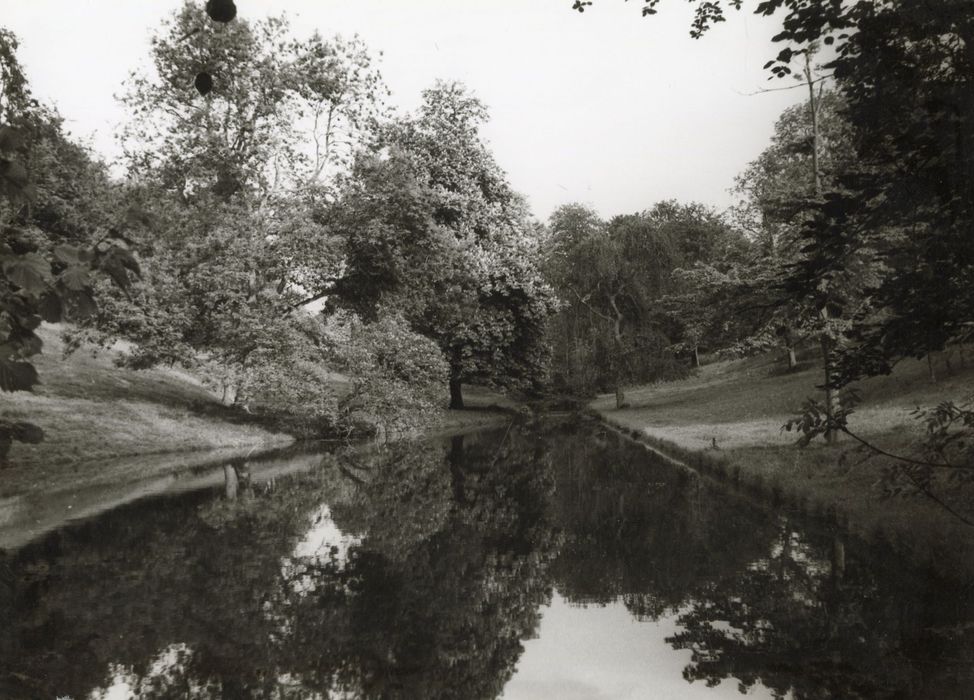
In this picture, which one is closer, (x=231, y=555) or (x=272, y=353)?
(x=231, y=555)

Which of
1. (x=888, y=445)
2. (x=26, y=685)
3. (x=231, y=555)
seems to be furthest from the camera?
(x=888, y=445)

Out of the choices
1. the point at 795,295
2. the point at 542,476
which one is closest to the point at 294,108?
the point at 542,476

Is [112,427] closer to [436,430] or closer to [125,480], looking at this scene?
[125,480]

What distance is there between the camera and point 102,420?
21.0m

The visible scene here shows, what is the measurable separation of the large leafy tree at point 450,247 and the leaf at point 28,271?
23.3 meters

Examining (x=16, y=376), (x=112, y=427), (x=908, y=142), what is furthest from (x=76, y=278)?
(x=112, y=427)

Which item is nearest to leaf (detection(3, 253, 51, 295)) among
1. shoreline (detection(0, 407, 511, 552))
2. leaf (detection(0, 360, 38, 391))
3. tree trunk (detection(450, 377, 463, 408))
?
leaf (detection(0, 360, 38, 391))

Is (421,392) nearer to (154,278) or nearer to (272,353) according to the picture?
(272,353)

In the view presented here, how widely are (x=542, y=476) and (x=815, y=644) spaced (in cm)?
1126

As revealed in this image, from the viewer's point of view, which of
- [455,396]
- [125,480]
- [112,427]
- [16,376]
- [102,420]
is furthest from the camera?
[455,396]

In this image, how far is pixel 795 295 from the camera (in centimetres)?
638

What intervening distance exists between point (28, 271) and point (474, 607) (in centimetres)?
572

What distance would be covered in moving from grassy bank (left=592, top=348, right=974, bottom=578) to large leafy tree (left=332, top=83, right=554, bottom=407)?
6.71 meters

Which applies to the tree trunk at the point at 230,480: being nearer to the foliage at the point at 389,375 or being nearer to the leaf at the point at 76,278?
the foliage at the point at 389,375
